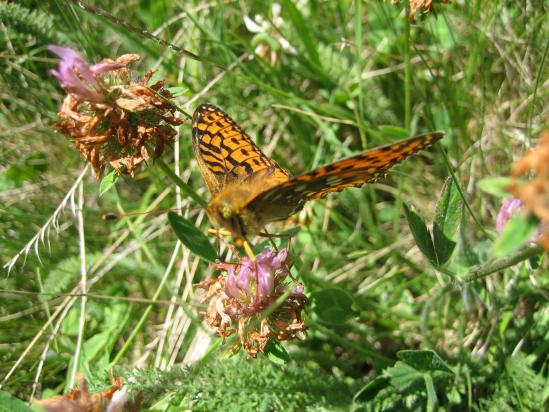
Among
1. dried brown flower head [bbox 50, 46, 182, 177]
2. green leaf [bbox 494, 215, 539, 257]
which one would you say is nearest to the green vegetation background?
dried brown flower head [bbox 50, 46, 182, 177]

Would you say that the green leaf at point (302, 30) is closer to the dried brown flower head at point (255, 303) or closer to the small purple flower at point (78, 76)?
the small purple flower at point (78, 76)

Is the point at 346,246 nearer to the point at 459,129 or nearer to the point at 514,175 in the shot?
the point at 459,129

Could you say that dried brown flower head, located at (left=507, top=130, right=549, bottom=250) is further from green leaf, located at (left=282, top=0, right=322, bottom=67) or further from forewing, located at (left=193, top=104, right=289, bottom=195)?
green leaf, located at (left=282, top=0, right=322, bottom=67)

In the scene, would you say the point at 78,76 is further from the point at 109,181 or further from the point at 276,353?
the point at 276,353

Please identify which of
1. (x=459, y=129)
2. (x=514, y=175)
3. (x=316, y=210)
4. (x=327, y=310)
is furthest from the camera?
(x=316, y=210)

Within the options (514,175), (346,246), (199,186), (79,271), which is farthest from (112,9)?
(514,175)

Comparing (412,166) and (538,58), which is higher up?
(538,58)
